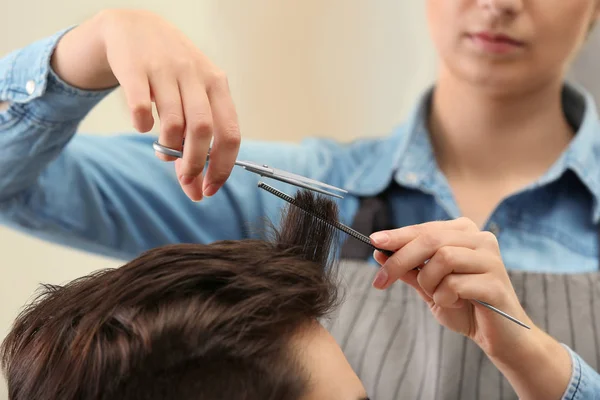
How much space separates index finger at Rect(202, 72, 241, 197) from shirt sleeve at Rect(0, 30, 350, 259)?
138 millimetres

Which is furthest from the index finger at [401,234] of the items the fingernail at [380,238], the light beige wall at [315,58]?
the light beige wall at [315,58]

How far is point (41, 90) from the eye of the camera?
2.43ft

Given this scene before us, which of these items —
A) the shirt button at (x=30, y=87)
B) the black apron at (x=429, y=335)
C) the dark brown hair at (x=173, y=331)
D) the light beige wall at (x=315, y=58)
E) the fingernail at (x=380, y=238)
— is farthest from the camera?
the light beige wall at (x=315, y=58)

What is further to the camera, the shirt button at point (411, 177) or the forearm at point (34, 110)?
the shirt button at point (411, 177)

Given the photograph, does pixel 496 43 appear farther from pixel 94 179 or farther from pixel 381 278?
pixel 94 179

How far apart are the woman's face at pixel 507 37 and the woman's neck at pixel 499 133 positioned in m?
0.07

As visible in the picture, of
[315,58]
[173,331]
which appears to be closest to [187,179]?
[173,331]

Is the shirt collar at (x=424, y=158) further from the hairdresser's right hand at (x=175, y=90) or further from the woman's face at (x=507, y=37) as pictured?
the hairdresser's right hand at (x=175, y=90)

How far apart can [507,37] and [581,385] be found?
492 millimetres

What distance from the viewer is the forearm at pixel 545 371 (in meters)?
0.69

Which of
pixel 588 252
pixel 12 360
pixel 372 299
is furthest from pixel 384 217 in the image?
pixel 12 360

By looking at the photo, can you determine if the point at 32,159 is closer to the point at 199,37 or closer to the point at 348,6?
the point at 199,37

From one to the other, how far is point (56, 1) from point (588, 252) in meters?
0.94

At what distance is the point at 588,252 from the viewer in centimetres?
105
